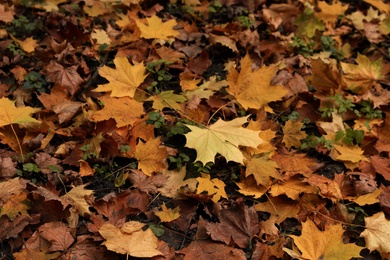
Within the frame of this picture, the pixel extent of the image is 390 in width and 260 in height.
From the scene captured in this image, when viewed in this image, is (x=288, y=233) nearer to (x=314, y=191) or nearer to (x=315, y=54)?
(x=314, y=191)

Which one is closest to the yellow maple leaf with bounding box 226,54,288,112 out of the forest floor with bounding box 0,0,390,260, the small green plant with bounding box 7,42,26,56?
the forest floor with bounding box 0,0,390,260

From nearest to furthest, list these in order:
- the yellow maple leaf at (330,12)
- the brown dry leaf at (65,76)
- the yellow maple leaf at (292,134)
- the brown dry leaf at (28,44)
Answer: the yellow maple leaf at (292,134), the brown dry leaf at (65,76), the brown dry leaf at (28,44), the yellow maple leaf at (330,12)

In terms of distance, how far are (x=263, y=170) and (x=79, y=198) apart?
3.22 feet

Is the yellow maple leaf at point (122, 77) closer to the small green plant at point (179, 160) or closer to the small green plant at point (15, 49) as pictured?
the small green plant at point (179, 160)

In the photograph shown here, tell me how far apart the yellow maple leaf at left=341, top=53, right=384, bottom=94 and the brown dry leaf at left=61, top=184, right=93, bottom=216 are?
1937 millimetres

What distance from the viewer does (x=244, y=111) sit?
304cm

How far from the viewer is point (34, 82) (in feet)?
10.1

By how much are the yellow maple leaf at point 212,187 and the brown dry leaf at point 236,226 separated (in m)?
0.10

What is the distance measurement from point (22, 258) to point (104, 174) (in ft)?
2.13

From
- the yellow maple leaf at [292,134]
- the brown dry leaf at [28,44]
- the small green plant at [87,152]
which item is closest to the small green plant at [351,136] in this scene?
the yellow maple leaf at [292,134]

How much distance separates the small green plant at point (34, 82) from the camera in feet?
10.0

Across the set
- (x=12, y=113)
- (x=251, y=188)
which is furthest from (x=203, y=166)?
(x=12, y=113)

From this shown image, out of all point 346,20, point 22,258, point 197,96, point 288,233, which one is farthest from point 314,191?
point 346,20

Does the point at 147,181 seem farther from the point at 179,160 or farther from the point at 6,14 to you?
the point at 6,14
